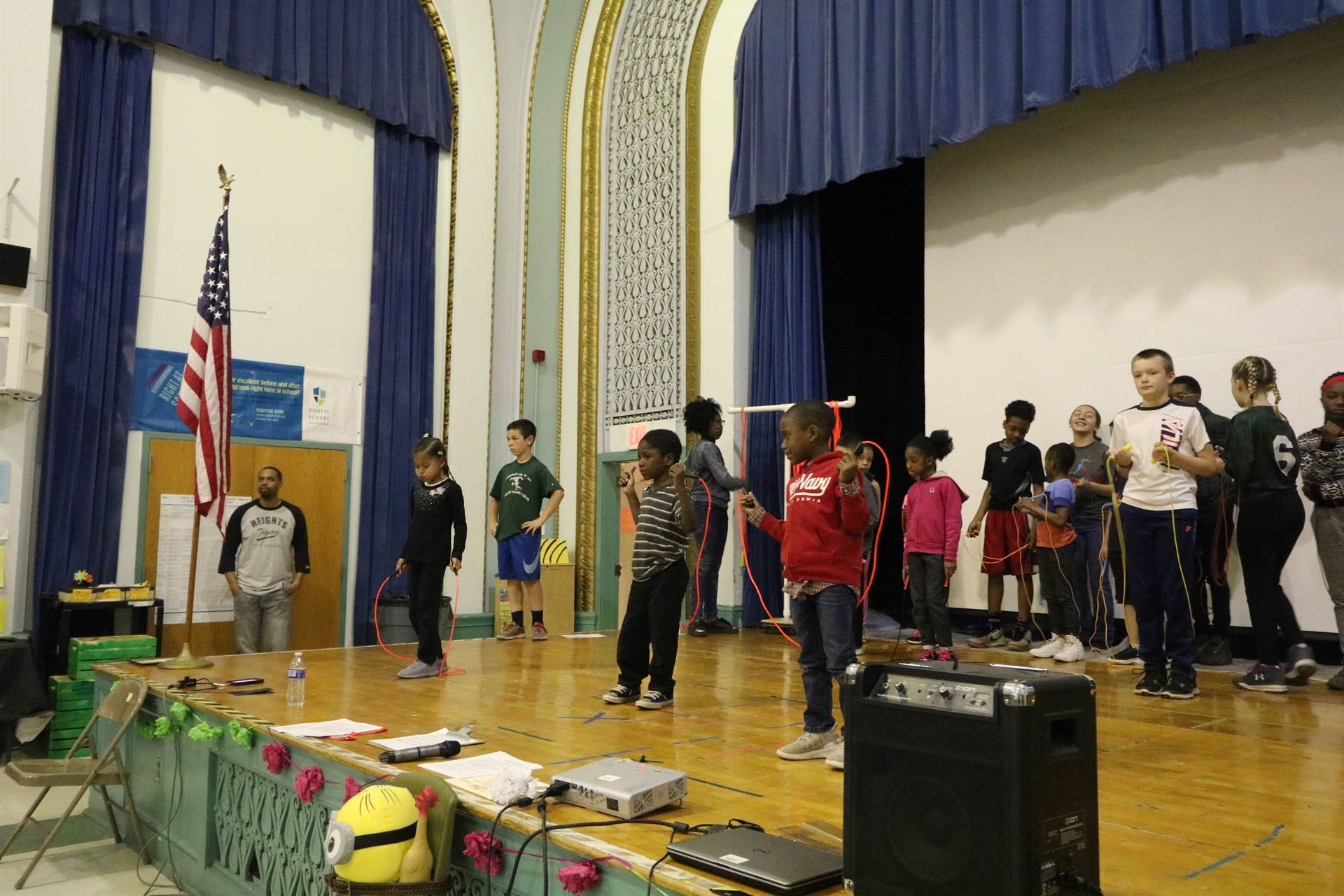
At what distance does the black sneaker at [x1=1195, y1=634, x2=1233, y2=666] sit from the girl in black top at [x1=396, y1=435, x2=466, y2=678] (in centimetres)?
379

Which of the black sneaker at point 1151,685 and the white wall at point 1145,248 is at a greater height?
the white wall at point 1145,248

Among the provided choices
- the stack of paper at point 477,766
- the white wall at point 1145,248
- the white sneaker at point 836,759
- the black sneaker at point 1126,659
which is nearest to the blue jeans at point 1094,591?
the black sneaker at point 1126,659

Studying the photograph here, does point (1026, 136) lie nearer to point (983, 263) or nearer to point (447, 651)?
point (983, 263)

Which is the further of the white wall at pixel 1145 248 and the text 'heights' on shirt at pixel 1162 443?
the white wall at pixel 1145 248

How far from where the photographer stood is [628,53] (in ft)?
27.4

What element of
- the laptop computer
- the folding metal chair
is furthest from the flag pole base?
the laptop computer

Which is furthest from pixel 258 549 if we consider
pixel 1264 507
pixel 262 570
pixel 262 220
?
pixel 1264 507

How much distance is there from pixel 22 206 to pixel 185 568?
248 cm

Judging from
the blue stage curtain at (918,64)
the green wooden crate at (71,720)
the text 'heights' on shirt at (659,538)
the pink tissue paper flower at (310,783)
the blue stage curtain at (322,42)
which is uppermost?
the blue stage curtain at (322,42)

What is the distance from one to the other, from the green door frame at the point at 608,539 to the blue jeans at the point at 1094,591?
12.0 ft

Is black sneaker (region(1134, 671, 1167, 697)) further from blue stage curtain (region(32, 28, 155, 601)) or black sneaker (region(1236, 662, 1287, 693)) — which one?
blue stage curtain (region(32, 28, 155, 601))

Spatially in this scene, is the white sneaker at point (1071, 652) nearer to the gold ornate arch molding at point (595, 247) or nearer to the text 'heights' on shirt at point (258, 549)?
the gold ornate arch molding at point (595, 247)

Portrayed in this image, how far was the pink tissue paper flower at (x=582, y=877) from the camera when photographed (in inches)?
75.9

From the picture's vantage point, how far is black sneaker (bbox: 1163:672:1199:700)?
149 inches
